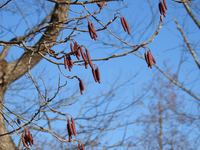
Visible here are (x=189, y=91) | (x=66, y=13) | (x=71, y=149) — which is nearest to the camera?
(x=66, y=13)

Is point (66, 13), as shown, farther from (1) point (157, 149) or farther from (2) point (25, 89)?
(1) point (157, 149)

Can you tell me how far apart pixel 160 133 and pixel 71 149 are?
605cm

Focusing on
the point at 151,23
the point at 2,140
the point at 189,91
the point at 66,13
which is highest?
the point at 151,23

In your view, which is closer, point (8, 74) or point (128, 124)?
point (8, 74)

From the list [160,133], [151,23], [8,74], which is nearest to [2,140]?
[8,74]

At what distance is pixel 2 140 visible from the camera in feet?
10.9

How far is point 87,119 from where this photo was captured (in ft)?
17.4

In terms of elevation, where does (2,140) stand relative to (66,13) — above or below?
below

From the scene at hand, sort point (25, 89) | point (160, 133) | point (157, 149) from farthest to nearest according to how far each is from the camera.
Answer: point (160, 133) < point (157, 149) < point (25, 89)

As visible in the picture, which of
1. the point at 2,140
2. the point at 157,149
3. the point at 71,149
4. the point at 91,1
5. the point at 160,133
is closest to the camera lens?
the point at 91,1

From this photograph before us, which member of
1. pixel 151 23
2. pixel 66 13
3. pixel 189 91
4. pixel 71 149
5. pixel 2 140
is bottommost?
pixel 2 140

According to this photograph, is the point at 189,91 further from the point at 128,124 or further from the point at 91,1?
the point at 91,1

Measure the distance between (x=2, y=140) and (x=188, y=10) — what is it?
5.49 m

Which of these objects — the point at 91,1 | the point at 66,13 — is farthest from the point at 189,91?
the point at 91,1
